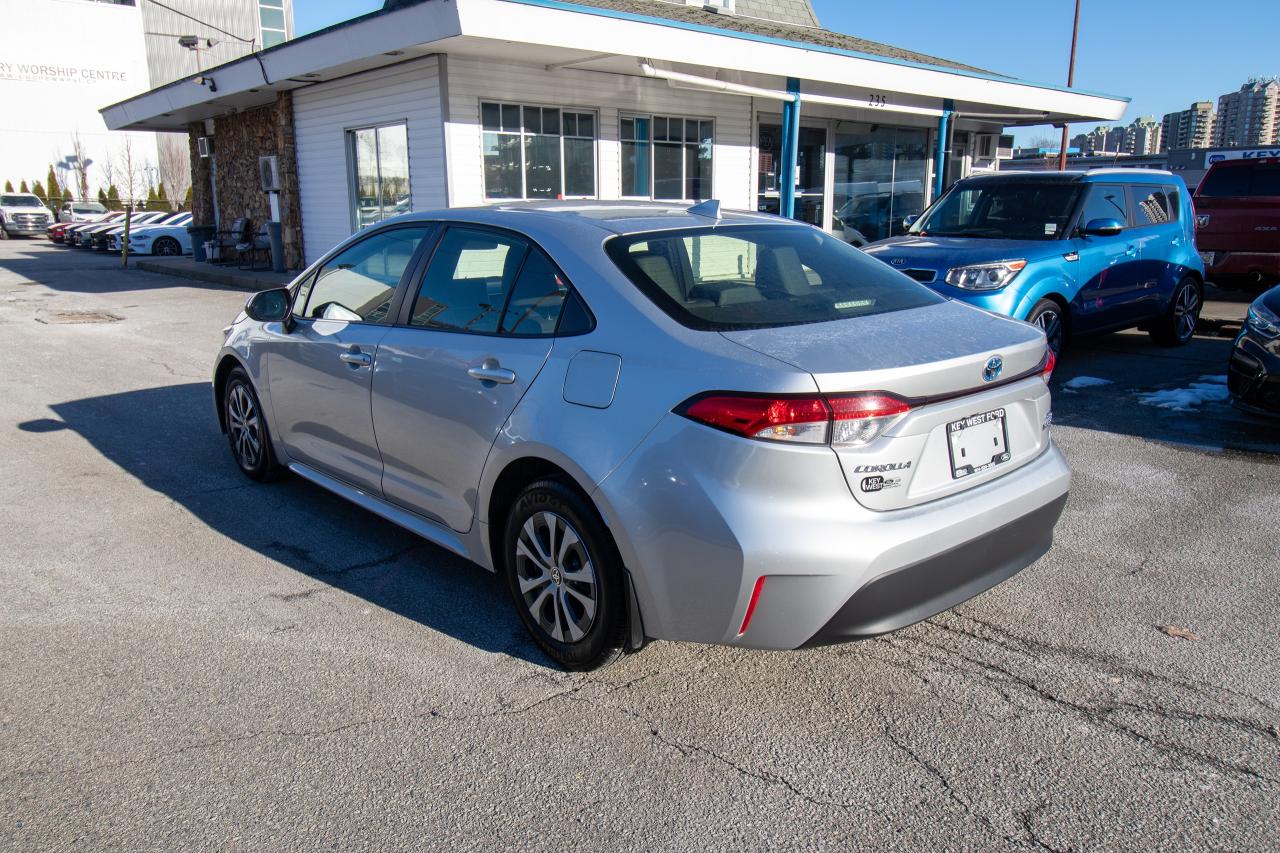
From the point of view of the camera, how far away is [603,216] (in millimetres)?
3850

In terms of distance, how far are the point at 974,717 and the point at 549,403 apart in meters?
1.79

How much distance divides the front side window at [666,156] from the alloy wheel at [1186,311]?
29.3 ft

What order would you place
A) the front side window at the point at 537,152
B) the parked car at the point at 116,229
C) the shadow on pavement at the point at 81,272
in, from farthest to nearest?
the parked car at the point at 116,229, the shadow on pavement at the point at 81,272, the front side window at the point at 537,152

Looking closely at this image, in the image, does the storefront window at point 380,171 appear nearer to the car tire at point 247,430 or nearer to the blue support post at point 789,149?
the blue support post at point 789,149

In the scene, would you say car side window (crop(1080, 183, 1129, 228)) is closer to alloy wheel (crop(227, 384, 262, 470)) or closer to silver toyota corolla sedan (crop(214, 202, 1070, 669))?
silver toyota corolla sedan (crop(214, 202, 1070, 669))

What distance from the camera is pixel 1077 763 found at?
112 inches

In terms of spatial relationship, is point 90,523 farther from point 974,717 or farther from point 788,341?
point 974,717

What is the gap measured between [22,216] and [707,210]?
44.3m

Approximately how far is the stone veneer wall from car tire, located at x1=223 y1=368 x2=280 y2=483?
46.7 feet

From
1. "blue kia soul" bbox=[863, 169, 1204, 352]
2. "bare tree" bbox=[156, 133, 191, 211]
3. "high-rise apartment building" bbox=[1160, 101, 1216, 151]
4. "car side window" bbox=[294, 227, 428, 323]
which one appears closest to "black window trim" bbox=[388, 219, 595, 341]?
"car side window" bbox=[294, 227, 428, 323]

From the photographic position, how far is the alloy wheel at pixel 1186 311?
9727 mm

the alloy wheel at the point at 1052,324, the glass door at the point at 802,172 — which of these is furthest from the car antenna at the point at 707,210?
the glass door at the point at 802,172

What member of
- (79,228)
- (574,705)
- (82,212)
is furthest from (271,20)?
(574,705)

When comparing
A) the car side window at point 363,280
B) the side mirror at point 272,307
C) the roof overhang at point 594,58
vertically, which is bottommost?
the side mirror at point 272,307
